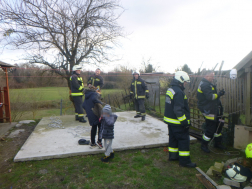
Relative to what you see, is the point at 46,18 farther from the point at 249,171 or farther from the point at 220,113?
the point at 249,171

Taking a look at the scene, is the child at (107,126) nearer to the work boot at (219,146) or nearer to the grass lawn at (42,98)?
the work boot at (219,146)

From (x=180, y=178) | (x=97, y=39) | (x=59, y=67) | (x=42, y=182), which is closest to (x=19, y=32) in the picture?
(x=59, y=67)

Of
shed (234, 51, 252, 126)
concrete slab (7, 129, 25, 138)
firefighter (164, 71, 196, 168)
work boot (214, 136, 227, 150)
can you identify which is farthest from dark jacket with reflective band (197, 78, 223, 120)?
concrete slab (7, 129, 25, 138)

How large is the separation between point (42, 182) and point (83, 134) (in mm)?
2241

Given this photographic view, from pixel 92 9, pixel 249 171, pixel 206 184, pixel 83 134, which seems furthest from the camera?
pixel 92 9

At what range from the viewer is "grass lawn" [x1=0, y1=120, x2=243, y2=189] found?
9.63ft

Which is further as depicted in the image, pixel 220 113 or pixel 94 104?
pixel 220 113

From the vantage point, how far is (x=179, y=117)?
331 cm

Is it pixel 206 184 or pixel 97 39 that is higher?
pixel 97 39

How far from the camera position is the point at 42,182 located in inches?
117

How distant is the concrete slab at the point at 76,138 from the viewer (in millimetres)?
3898

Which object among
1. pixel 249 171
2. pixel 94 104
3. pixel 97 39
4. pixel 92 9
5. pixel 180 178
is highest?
pixel 92 9

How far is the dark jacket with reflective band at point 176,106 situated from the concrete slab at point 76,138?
124cm

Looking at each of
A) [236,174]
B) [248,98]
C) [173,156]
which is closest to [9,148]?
[173,156]
